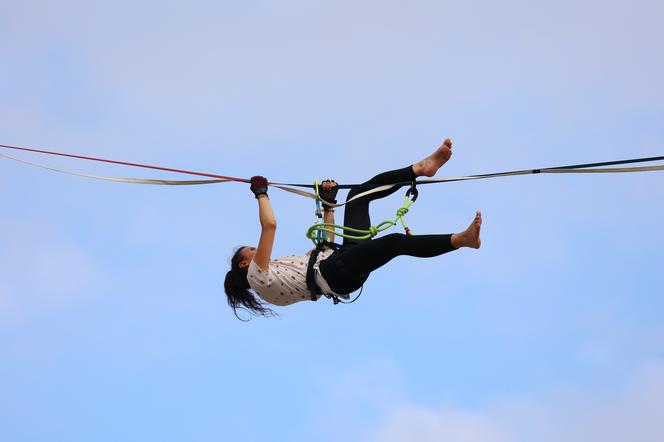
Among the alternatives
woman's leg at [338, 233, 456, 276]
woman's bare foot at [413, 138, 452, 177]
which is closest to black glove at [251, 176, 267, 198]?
woman's leg at [338, 233, 456, 276]

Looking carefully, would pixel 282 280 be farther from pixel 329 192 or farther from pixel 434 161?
pixel 434 161

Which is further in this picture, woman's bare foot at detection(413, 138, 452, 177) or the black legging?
woman's bare foot at detection(413, 138, 452, 177)

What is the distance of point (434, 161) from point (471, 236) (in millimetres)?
950

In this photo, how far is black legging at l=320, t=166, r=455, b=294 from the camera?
358 inches

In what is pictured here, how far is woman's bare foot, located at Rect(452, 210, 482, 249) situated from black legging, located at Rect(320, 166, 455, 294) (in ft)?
0.20

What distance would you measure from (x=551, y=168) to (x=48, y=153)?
3985 mm

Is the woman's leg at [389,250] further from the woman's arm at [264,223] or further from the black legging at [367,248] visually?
the woman's arm at [264,223]

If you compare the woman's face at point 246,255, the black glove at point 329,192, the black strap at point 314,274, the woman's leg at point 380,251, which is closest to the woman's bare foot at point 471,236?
the woman's leg at point 380,251

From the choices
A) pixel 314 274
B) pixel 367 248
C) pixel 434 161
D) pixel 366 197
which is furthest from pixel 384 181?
pixel 314 274

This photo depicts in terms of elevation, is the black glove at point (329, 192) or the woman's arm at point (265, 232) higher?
the black glove at point (329, 192)

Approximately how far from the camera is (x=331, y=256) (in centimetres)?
962

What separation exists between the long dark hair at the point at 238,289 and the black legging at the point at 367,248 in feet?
2.36

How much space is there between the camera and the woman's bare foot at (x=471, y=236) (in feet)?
29.1

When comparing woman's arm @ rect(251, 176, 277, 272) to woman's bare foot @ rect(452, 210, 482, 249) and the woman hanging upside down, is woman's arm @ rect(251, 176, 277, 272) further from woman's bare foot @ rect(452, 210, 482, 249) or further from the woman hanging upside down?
woman's bare foot @ rect(452, 210, 482, 249)
